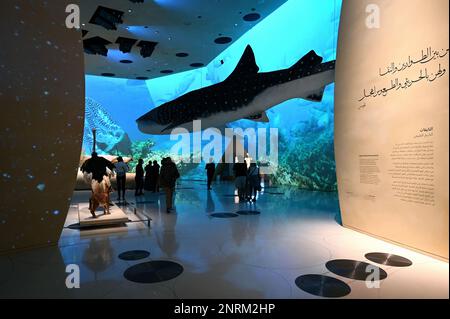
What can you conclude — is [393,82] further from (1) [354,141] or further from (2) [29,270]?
(2) [29,270]

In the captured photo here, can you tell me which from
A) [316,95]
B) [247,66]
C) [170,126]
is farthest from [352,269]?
[170,126]

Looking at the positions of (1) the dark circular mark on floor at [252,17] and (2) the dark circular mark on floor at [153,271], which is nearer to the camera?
(2) the dark circular mark on floor at [153,271]

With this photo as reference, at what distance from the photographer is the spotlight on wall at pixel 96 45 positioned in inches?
531

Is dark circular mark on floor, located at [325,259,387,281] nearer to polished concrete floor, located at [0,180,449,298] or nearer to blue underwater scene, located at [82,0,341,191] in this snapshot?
polished concrete floor, located at [0,180,449,298]

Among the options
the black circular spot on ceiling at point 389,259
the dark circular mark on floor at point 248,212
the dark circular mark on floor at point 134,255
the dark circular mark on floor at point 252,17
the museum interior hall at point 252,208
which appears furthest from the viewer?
the dark circular mark on floor at point 252,17

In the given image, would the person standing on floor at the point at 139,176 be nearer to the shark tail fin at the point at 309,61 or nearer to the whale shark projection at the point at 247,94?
the whale shark projection at the point at 247,94

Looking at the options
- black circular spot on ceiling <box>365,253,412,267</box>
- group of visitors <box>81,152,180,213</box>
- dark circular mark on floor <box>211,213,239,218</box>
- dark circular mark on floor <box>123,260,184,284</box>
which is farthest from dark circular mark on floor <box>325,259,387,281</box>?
group of visitors <box>81,152,180,213</box>

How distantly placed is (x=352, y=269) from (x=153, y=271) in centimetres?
234

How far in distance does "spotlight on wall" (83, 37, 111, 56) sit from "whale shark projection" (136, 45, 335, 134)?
13.1 ft

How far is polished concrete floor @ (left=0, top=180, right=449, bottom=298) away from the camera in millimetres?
2885

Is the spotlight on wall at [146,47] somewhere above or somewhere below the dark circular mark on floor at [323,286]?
above

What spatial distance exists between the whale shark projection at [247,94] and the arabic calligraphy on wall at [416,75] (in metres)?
5.29

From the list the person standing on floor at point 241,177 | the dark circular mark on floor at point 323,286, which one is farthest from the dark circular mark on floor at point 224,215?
the dark circular mark on floor at point 323,286

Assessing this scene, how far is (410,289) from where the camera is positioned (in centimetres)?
291
